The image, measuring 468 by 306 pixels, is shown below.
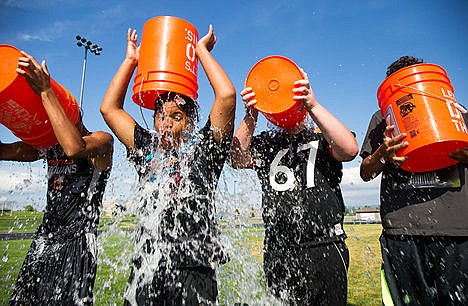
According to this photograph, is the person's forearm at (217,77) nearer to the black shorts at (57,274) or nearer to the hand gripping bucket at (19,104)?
the hand gripping bucket at (19,104)

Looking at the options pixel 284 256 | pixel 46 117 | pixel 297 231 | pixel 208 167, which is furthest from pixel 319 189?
pixel 46 117

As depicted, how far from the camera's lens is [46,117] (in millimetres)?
2682

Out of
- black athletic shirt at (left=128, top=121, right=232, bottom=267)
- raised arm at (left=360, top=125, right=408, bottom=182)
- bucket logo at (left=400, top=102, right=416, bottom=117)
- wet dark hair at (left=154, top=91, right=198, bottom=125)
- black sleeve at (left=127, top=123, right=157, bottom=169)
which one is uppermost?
wet dark hair at (left=154, top=91, right=198, bottom=125)

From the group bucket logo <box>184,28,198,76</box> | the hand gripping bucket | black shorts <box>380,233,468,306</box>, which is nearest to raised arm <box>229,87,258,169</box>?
bucket logo <box>184,28,198,76</box>

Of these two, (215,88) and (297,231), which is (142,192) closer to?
(215,88)

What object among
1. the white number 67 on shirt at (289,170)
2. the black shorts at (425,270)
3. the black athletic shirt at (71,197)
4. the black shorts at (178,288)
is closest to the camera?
the black shorts at (178,288)

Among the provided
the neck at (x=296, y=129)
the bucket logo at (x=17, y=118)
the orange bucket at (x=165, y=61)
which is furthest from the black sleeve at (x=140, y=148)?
the neck at (x=296, y=129)

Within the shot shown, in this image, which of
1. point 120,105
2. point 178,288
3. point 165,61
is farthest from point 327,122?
point 120,105

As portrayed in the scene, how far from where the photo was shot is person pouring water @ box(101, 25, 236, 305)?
2.00 m

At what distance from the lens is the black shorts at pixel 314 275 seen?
223cm

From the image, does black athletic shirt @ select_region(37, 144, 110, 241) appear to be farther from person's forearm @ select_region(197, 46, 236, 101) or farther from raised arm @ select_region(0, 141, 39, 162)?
person's forearm @ select_region(197, 46, 236, 101)

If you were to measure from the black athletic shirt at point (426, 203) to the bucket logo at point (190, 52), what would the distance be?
1751mm

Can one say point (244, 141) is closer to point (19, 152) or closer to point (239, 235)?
point (239, 235)

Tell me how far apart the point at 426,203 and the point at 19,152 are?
3607 millimetres
